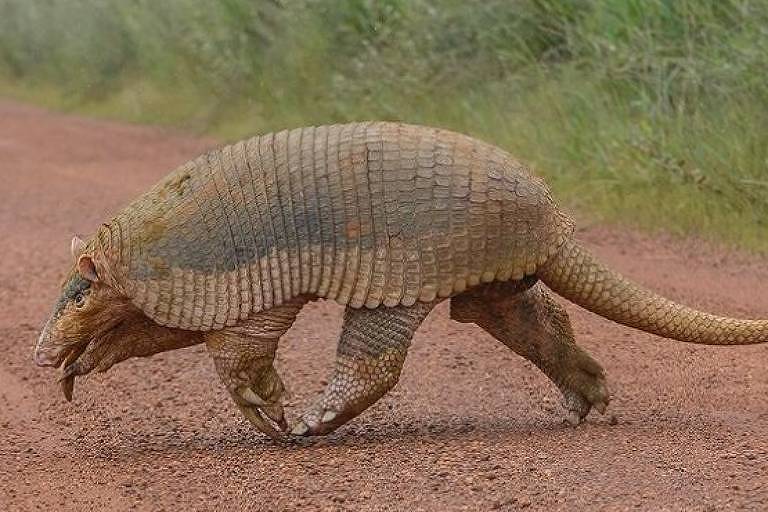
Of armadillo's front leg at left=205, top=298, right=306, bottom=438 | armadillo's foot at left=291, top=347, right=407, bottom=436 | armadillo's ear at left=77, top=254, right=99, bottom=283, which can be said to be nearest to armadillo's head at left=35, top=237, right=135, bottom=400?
armadillo's ear at left=77, top=254, right=99, bottom=283

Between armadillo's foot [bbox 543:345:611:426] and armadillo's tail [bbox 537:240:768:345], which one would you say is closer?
armadillo's tail [bbox 537:240:768:345]

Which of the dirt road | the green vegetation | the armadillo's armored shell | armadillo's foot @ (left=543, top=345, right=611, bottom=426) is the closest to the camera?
the dirt road

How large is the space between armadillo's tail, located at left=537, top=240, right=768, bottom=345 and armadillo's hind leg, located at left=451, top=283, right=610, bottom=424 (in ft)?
0.68

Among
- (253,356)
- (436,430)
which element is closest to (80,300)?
(253,356)

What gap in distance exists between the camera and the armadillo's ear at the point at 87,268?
5.05 meters

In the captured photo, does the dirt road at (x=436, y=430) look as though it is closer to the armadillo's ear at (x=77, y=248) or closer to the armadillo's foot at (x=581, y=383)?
the armadillo's foot at (x=581, y=383)

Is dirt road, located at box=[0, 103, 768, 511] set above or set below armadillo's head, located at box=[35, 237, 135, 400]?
below

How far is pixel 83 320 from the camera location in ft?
17.0

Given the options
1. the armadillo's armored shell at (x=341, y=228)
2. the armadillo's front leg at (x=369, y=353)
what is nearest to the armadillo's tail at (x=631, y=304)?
the armadillo's armored shell at (x=341, y=228)

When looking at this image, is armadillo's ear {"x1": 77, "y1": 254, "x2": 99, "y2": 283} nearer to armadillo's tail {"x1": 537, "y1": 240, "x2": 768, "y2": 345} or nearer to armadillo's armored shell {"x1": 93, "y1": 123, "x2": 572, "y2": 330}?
armadillo's armored shell {"x1": 93, "y1": 123, "x2": 572, "y2": 330}

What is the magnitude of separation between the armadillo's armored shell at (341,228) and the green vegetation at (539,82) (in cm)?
397

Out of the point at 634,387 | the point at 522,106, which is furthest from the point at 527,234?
the point at 522,106

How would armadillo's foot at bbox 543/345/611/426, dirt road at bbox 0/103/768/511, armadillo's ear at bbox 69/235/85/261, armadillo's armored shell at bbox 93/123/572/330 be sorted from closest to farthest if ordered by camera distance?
dirt road at bbox 0/103/768/511
armadillo's armored shell at bbox 93/123/572/330
armadillo's ear at bbox 69/235/85/261
armadillo's foot at bbox 543/345/611/426

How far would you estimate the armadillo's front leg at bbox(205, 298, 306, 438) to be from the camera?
16.3 feet
